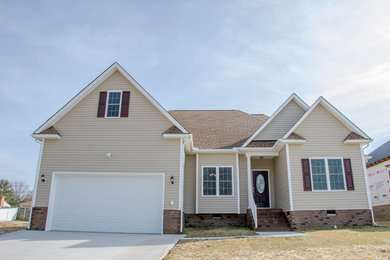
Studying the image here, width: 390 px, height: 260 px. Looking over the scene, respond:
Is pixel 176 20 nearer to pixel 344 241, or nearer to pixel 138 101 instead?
pixel 138 101

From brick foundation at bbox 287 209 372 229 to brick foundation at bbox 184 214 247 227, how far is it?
2.75m

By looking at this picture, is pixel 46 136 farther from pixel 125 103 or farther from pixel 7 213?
pixel 7 213

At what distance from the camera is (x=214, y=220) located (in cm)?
1490

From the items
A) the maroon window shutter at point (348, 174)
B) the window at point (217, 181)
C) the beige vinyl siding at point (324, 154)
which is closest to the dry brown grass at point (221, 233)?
the beige vinyl siding at point (324, 154)

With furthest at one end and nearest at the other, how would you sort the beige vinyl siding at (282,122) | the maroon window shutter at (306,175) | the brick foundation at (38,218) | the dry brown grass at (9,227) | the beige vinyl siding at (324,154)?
the beige vinyl siding at (282,122), the maroon window shutter at (306,175), the beige vinyl siding at (324,154), the brick foundation at (38,218), the dry brown grass at (9,227)

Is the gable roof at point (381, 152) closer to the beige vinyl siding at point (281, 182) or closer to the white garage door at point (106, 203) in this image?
the beige vinyl siding at point (281, 182)

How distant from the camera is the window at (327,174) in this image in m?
13.3

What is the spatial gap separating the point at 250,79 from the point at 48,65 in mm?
9297

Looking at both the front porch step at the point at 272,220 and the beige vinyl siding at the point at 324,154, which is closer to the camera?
the front porch step at the point at 272,220

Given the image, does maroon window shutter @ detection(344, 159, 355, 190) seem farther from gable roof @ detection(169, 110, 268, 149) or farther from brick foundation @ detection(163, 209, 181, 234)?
→ brick foundation @ detection(163, 209, 181, 234)

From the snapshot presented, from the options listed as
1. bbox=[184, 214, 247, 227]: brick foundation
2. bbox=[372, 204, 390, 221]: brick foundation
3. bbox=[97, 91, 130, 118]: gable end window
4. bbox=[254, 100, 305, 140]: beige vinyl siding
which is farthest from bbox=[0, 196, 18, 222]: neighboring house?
bbox=[372, 204, 390, 221]: brick foundation

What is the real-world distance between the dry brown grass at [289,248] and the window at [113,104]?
711 centimetres

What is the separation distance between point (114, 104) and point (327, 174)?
10223 millimetres

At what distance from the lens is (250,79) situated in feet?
47.6
